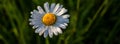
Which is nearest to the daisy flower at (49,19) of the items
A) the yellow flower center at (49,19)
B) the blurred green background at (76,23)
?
the yellow flower center at (49,19)

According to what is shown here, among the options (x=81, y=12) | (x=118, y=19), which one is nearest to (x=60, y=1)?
(x=81, y=12)

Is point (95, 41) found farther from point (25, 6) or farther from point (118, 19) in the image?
point (25, 6)

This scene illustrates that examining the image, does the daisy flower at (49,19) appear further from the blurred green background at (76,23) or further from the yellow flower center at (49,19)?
the blurred green background at (76,23)

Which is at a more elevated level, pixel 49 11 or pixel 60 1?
pixel 60 1

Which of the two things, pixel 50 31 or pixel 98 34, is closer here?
pixel 50 31

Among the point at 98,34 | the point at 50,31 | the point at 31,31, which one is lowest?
the point at 50,31

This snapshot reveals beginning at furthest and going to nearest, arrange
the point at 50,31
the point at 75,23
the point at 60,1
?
the point at 75,23, the point at 60,1, the point at 50,31

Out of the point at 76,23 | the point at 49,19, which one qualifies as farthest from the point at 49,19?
the point at 76,23

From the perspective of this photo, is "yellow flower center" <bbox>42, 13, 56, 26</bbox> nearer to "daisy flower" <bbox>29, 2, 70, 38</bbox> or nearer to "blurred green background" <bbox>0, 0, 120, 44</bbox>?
"daisy flower" <bbox>29, 2, 70, 38</bbox>
